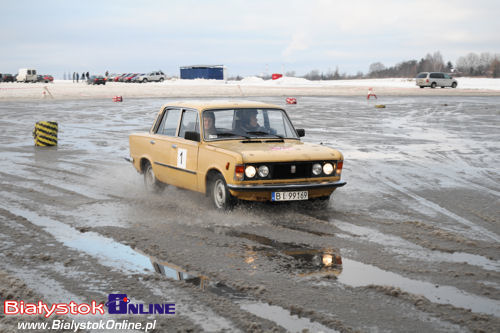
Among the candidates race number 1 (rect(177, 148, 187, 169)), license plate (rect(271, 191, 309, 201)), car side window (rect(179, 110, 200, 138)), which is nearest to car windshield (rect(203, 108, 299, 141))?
car side window (rect(179, 110, 200, 138))

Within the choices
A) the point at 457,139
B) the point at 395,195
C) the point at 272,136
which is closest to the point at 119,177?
the point at 272,136

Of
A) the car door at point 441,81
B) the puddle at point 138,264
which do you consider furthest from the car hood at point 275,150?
the car door at point 441,81

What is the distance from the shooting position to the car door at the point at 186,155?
8.75 meters

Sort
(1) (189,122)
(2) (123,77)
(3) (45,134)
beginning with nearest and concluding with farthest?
(1) (189,122), (3) (45,134), (2) (123,77)

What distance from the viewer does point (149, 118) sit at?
26109 mm

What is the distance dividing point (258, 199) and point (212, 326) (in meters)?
3.81

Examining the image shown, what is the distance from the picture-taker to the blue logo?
15.1 feet

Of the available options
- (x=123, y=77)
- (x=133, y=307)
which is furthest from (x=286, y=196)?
(x=123, y=77)

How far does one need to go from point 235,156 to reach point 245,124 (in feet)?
4.08

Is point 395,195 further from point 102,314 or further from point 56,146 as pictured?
point 56,146

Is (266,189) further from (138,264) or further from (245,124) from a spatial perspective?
(138,264)

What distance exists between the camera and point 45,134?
632 inches

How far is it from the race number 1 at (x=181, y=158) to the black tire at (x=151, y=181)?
933 mm

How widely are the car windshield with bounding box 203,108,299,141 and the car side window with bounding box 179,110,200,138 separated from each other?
18cm
